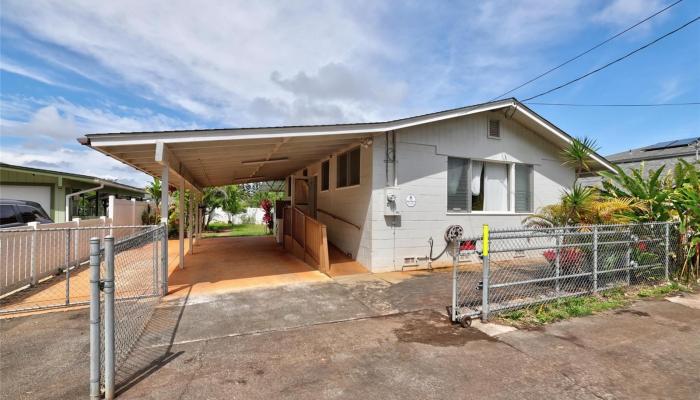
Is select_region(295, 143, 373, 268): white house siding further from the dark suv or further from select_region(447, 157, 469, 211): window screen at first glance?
the dark suv

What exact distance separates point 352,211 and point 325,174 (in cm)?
273

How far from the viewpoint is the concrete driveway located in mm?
2744

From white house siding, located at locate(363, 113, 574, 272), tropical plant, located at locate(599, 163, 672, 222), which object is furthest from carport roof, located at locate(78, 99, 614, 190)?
tropical plant, located at locate(599, 163, 672, 222)

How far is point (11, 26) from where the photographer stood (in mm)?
7031

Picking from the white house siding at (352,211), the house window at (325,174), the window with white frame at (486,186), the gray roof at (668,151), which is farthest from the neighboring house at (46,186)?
the gray roof at (668,151)

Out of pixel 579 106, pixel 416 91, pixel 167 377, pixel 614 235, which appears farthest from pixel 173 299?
pixel 579 106

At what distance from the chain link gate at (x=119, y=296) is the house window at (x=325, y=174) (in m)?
5.51

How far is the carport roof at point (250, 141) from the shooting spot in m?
5.22

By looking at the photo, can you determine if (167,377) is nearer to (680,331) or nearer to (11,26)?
(680,331)

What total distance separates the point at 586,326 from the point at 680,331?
1.02 meters

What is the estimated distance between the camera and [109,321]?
265 centimetres

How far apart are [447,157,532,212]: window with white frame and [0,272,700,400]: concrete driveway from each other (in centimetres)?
400

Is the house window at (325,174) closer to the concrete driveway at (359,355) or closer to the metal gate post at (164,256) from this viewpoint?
the metal gate post at (164,256)

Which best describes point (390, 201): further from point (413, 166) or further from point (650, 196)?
point (650, 196)
